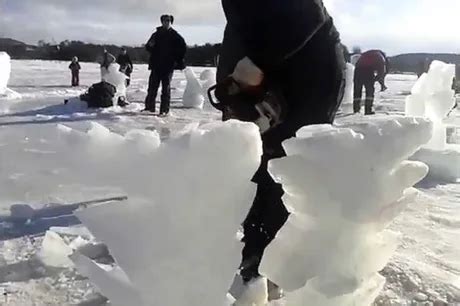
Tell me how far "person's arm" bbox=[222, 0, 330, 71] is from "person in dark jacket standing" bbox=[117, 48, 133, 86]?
870 cm

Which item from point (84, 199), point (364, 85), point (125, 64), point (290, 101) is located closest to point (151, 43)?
point (125, 64)

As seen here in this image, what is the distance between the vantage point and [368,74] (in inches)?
374

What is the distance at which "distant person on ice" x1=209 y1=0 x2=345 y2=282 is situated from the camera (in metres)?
1.58

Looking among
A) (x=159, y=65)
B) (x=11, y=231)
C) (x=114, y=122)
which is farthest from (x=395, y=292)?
(x=159, y=65)

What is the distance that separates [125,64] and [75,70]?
2.24 meters

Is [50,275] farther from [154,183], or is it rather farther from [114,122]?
[114,122]

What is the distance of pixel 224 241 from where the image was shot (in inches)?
44.9

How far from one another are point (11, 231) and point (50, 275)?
21.8 inches

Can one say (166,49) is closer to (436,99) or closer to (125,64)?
(436,99)

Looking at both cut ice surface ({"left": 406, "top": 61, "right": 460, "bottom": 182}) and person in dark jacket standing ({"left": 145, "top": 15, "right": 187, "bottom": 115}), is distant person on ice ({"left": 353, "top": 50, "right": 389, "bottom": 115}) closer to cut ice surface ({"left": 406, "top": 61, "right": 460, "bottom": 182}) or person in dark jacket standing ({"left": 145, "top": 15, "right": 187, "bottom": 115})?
person in dark jacket standing ({"left": 145, "top": 15, "right": 187, "bottom": 115})

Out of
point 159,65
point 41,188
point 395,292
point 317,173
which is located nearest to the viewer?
point 317,173

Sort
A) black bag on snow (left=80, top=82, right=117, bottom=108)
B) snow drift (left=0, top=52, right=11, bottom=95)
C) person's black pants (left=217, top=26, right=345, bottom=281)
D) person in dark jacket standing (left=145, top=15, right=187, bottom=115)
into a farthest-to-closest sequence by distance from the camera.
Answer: snow drift (left=0, top=52, right=11, bottom=95) → black bag on snow (left=80, top=82, right=117, bottom=108) → person in dark jacket standing (left=145, top=15, right=187, bottom=115) → person's black pants (left=217, top=26, right=345, bottom=281)

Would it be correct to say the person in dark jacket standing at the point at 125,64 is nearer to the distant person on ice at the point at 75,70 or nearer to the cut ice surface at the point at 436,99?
the distant person on ice at the point at 75,70

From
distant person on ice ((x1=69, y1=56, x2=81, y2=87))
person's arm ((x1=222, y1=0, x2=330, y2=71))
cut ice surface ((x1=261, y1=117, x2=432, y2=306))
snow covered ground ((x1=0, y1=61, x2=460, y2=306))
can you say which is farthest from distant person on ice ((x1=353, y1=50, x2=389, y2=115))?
cut ice surface ((x1=261, y1=117, x2=432, y2=306))
